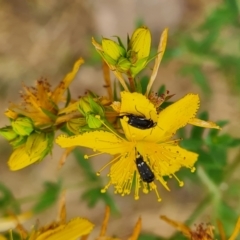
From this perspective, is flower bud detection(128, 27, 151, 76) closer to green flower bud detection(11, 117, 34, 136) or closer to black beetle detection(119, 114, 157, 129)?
black beetle detection(119, 114, 157, 129)

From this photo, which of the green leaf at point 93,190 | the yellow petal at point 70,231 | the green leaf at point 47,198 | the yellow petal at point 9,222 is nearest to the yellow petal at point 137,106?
the yellow petal at point 70,231

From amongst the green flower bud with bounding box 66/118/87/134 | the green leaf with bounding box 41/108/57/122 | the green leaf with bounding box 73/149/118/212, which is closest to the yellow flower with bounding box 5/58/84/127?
the green leaf with bounding box 41/108/57/122

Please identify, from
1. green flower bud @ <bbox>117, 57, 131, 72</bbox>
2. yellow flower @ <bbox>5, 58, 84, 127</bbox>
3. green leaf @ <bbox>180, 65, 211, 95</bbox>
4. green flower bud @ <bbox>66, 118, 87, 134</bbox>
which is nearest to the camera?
green flower bud @ <bbox>117, 57, 131, 72</bbox>

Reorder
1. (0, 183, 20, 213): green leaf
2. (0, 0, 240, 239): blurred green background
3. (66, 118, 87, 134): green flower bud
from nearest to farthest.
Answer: (66, 118, 87, 134): green flower bud → (0, 183, 20, 213): green leaf → (0, 0, 240, 239): blurred green background

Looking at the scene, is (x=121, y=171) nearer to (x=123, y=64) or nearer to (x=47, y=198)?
(x=123, y=64)

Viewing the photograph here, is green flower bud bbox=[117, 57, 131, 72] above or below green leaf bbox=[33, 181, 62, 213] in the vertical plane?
above

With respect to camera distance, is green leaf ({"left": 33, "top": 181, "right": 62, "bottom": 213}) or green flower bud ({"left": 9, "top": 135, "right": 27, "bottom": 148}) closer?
green flower bud ({"left": 9, "top": 135, "right": 27, "bottom": 148})

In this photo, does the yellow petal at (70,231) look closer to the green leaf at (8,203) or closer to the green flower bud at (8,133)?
the green flower bud at (8,133)
